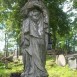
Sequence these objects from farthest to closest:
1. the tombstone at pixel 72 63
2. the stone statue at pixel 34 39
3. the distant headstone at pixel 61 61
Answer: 1. the distant headstone at pixel 61 61
2. the tombstone at pixel 72 63
3. the stone statue at pixel 34 39

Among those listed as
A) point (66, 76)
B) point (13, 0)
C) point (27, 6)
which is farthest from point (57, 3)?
point (27, 6)

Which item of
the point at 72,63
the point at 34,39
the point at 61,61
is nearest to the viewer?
the point at 34,39

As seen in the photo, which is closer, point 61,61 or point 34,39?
point 34,39

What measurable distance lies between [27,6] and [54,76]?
A: 782 centimetres

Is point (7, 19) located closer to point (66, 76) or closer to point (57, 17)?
point (57, 17)

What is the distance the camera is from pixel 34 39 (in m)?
9.26

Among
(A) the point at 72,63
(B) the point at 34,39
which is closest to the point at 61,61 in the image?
(A) the point at 72,63

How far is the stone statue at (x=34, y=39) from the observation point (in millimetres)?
9094

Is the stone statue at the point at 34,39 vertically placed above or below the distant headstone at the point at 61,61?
above

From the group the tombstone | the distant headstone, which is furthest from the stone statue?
the distant headstone

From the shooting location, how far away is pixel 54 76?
16531 millimetres

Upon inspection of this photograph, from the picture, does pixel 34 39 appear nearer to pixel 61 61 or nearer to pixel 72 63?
pixel 72 63

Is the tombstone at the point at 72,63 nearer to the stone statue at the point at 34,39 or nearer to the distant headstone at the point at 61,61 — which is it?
the distant headstone at the point at 61,61

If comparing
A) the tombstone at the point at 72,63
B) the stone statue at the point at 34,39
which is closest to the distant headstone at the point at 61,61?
the tombstone at the point at 72,63
